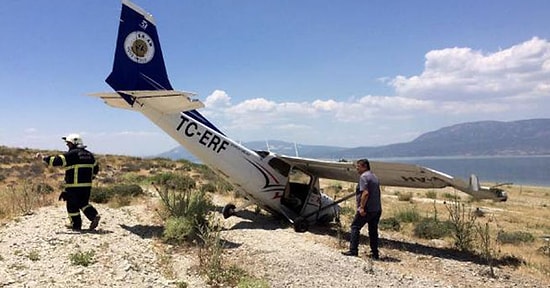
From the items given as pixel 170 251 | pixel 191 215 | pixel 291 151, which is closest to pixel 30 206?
pixel 191 215

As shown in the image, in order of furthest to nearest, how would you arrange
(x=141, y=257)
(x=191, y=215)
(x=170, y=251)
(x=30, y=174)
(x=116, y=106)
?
(x=30, y=174) → (x=116, y=106) → (x=191, y=215) → (x=170, y=251) → (x=141, y=257)

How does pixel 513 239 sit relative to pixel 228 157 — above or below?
below

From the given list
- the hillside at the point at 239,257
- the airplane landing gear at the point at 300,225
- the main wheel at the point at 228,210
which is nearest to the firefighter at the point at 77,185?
the hillside at the point at 239,257

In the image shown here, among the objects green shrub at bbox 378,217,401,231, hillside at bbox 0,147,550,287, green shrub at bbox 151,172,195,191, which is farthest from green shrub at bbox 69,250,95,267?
green shrub at bbox 151,172,195,191

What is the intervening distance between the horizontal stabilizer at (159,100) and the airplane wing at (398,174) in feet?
12.9

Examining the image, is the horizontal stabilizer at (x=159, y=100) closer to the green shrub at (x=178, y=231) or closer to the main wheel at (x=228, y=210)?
the green shrub at (x=178, y=231)

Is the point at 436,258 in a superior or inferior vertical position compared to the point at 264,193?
inferior

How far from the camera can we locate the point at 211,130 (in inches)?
481

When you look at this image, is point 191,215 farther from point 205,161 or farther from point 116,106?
point 116,106

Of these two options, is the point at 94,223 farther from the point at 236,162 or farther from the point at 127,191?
the point at 127,191

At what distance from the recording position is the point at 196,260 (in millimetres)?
8172

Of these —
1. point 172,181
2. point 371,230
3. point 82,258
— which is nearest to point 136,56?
point 82,258

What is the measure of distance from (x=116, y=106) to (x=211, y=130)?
2592mm

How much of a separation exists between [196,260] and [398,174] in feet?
18.0
